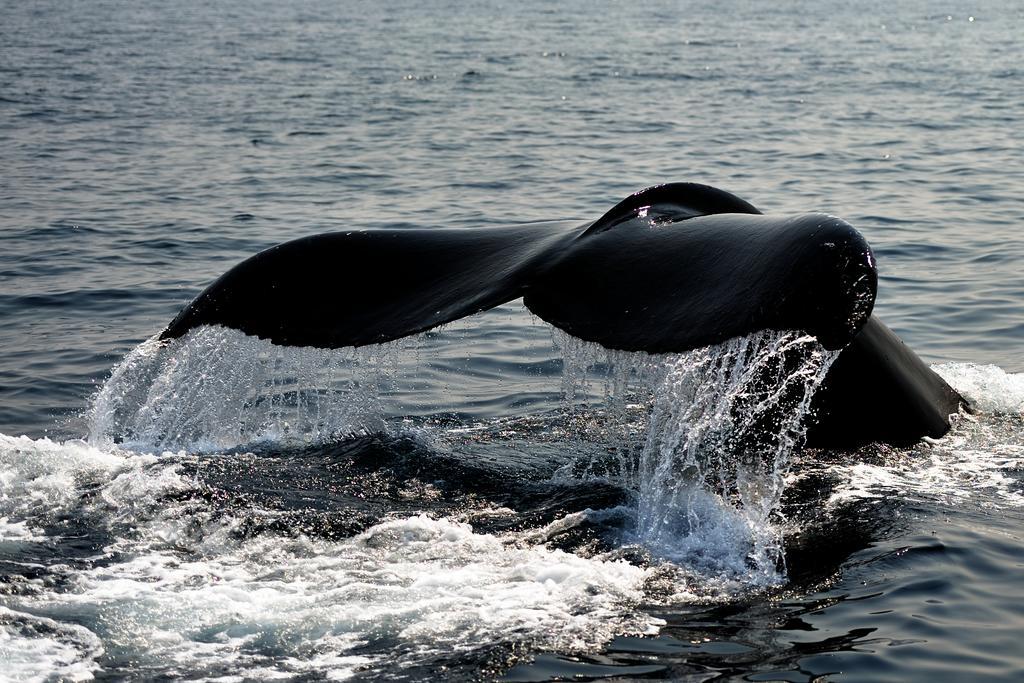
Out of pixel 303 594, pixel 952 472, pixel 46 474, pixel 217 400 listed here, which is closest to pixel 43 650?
pixel 303 594

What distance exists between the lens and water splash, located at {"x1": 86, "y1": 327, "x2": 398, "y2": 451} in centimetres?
489

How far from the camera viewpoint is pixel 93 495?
5246mm

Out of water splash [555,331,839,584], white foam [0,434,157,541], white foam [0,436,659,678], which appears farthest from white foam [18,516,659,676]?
white foam [0,434,157,541]

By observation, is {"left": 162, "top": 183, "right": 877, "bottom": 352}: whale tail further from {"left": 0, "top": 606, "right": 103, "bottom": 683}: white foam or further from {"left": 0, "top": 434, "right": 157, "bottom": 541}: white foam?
{"left": 0, "top": 606, "right": 103, "bottom": 683}: white foam

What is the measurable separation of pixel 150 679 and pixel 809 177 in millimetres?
13106

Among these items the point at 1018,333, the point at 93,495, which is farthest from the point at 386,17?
the point at 93,495

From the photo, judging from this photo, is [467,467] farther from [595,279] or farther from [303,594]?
[595,279]

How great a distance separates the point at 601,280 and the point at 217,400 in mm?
2399

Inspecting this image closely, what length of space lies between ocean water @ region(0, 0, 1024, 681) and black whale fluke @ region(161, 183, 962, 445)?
0.13 m

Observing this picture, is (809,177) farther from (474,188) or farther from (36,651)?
(36,651)

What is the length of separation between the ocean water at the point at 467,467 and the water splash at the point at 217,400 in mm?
27

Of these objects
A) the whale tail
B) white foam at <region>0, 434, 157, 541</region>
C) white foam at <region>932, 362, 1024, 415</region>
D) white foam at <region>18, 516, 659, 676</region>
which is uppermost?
the whale tail

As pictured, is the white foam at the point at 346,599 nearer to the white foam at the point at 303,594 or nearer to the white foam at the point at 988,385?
the white foam at the point at 303,594

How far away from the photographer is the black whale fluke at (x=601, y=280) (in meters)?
3.69
